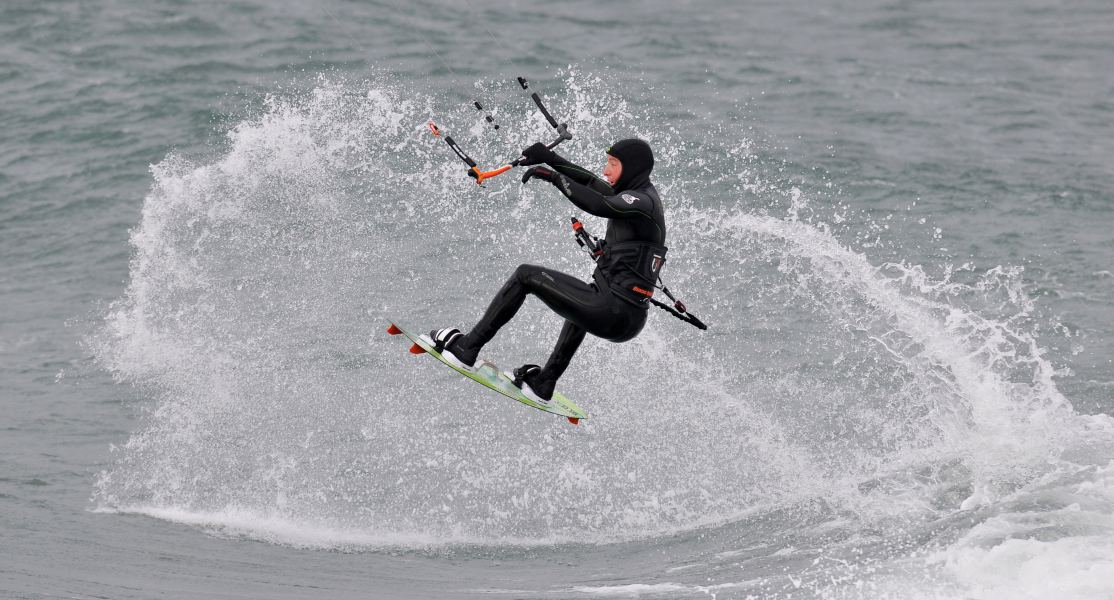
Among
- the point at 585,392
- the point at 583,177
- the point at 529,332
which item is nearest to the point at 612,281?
the point at 583,177

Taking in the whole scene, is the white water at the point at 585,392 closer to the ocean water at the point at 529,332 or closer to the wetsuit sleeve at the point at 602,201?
the ocean water at the point at 529,332

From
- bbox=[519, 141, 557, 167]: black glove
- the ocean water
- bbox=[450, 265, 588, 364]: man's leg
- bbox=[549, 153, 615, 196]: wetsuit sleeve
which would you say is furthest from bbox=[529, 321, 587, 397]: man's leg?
bbox=[519, 141, 557, 167]: black glove

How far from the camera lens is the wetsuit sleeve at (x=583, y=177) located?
27.7 feet

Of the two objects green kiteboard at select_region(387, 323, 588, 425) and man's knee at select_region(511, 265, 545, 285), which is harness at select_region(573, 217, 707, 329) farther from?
green kiteboard at select_region(387, 323, 588, 425)

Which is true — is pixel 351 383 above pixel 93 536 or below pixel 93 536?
above

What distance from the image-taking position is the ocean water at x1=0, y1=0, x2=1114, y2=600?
30.7ft

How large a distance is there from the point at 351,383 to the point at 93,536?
296 cm

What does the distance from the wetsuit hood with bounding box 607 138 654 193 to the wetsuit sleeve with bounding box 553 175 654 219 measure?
0.16 meters

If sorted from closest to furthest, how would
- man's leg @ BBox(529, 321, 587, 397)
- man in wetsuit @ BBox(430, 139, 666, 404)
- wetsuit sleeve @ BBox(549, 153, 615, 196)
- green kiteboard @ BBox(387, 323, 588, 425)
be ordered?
1. wetsuit sleeve @ BBox(549, 153, 615, 196)
2. man in wetsuit @ BBox(430, 139, 666, 404)
3. green kiteboard @ BBox(387, 323, 588, 425)
4. man's leg @ BBox(529, 321, 587, 397)

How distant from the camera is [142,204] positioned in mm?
16250

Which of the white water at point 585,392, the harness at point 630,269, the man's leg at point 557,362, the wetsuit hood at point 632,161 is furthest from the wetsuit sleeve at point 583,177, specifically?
the white water at point 585,392

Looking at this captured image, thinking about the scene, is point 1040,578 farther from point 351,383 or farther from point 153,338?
point 153,338

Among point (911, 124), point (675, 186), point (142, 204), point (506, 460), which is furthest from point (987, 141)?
point (142, 204)

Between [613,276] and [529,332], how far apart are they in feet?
13.3
